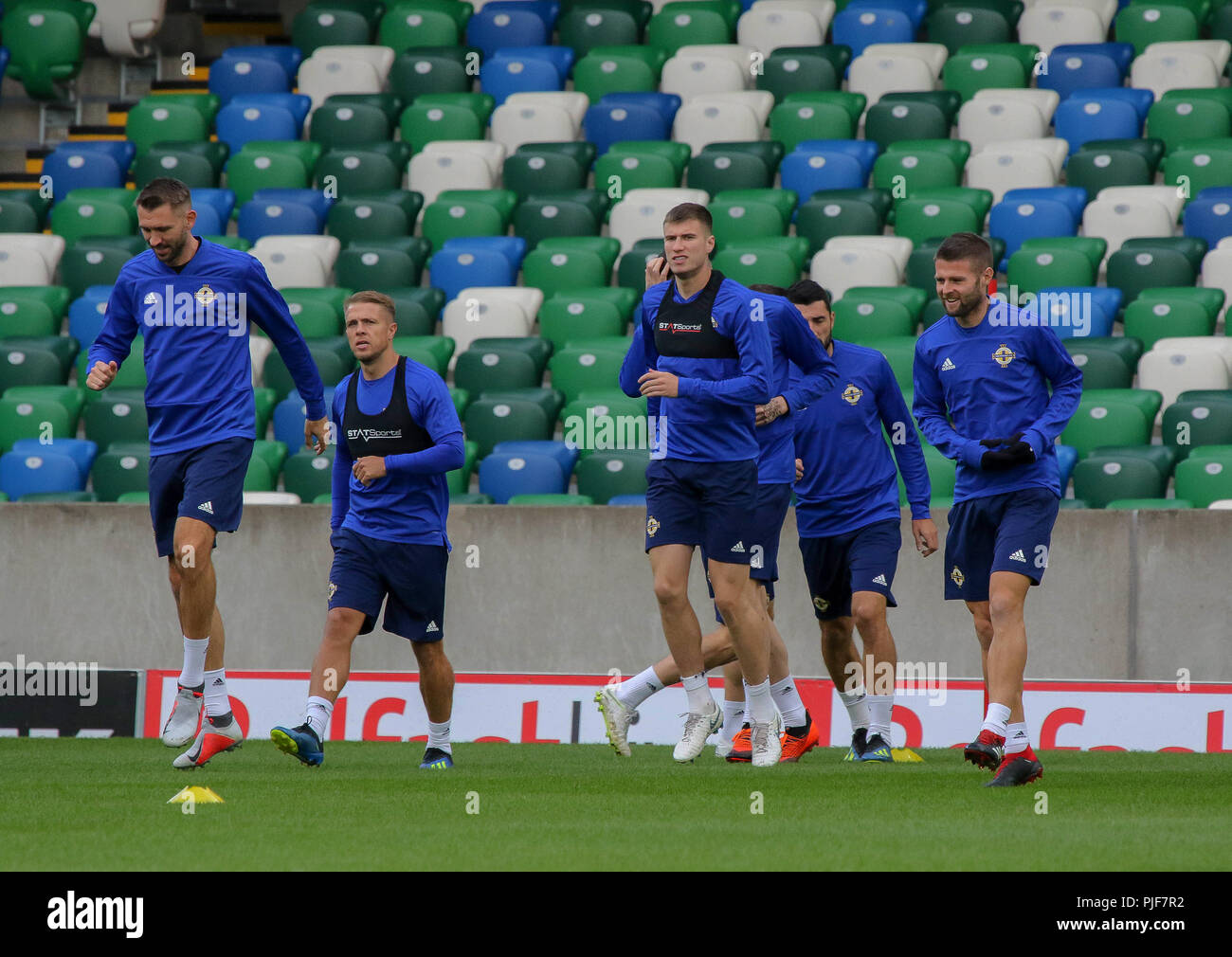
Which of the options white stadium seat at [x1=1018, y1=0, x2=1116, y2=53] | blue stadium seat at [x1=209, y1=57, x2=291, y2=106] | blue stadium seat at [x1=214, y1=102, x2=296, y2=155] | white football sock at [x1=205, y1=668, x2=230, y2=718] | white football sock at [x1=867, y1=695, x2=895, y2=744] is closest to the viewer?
white football sock at [x1=205, y1=668, x2=230, y2=718]

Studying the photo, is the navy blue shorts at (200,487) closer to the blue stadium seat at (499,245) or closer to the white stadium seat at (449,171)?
the blue stadium seat at (499,245)

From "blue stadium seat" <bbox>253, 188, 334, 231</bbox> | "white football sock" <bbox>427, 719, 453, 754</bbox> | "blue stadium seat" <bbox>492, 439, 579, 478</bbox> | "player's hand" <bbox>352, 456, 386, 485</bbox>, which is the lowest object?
"white football sock" <bbox>427, 719, 453, 754</bbox>

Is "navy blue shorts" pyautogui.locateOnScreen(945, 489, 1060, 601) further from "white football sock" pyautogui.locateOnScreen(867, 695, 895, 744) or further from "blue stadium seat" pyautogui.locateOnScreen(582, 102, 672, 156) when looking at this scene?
"blue stadium seat" pyautogui.locateOnScreen(582, 102, 672, 156)

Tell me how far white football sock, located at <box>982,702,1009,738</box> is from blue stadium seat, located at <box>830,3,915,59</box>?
31.8 feet

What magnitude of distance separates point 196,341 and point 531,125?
804cm

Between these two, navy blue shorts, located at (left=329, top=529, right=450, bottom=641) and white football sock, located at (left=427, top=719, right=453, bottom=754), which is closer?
navy blue shorts, located at (left=329, top=529, right=450, bottom=641)

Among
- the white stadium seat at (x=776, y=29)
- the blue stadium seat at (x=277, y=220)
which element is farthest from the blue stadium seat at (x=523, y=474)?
the white stadium seat at (x=776, y=29)

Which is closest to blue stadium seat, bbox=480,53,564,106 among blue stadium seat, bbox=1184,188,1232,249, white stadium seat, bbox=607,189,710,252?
white stadium seat, bbox=607,189,710,252

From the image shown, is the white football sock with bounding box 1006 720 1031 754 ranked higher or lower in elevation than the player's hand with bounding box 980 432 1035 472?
lower

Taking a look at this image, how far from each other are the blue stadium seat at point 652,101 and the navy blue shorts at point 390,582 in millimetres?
8102

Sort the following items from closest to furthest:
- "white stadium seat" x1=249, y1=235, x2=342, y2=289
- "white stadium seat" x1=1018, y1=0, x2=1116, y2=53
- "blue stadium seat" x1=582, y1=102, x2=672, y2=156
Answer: "white stadium seat" x1=249, y1=235, x2=342, y2=289, "blue stadium seat" x1=582, y1=102, x2=672, y2=156, "white stadium seat" x1=1018, y1=0, x2=1116, y2=53

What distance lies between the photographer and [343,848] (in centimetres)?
483

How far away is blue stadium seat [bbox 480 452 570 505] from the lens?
38.8 ft
